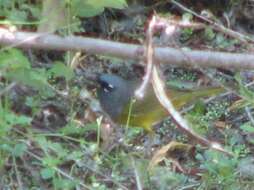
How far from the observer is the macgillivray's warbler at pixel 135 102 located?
17.2 feet

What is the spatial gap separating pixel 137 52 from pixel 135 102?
2.52 m

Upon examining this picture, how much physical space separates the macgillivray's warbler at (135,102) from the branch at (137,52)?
2.20 m

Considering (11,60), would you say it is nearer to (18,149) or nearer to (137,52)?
(18,149)

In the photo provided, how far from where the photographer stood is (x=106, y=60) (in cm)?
626

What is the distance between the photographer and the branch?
9.34 feet

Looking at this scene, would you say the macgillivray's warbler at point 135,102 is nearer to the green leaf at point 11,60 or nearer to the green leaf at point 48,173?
the green leaf at point 48,173

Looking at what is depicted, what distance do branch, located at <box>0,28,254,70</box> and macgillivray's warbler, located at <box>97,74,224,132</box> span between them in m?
2.20

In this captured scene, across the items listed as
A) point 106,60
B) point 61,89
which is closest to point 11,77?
point 61,89

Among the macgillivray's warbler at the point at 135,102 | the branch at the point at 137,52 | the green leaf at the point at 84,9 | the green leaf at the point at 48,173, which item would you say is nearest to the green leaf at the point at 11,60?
the green leaf at the point at 84,9

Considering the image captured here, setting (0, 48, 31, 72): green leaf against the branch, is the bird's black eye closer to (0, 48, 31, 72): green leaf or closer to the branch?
(0, 48, 31, 72): green leaf

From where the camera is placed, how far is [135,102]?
17.8ft

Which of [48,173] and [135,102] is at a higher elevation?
[135,102]

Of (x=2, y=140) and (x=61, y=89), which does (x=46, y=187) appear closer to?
(x=2, y=140)

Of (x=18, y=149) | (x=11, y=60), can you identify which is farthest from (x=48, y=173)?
(x=11, y=60)
